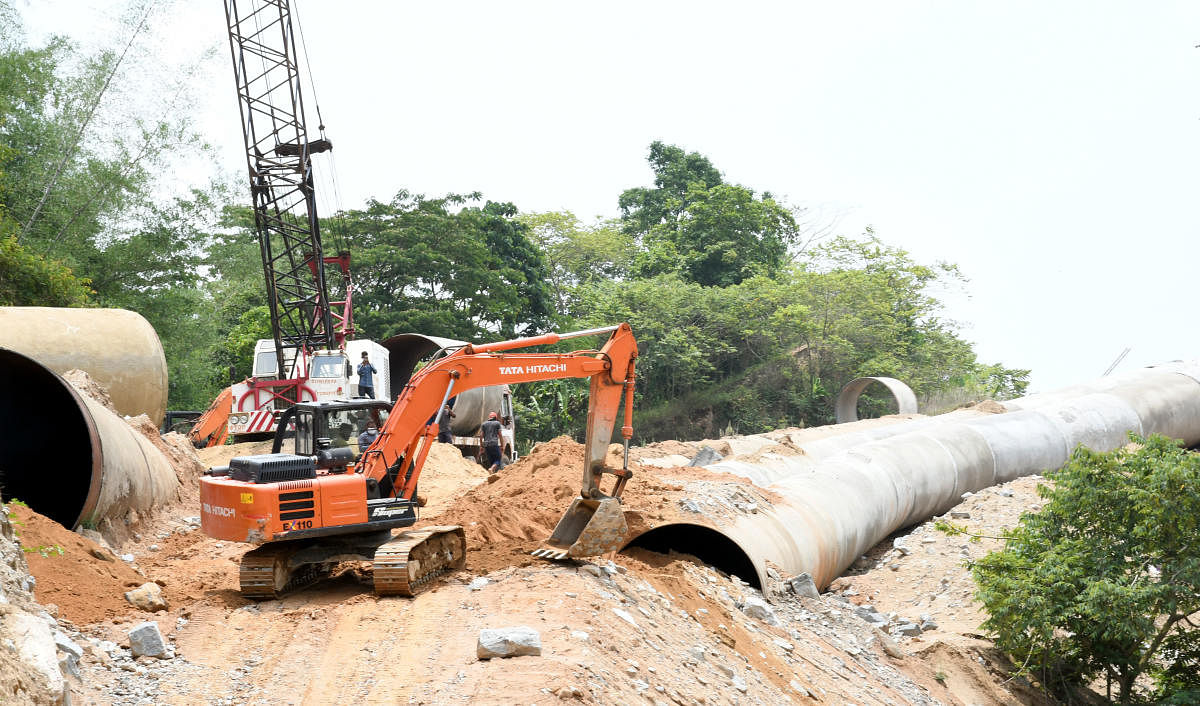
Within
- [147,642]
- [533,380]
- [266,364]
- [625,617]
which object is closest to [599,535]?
[625,617]

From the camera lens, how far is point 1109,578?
9984 mm

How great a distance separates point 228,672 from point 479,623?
69.7 inches

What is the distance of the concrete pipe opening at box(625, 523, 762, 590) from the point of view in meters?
10.0

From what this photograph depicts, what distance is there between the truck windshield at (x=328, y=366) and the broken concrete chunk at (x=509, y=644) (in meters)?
13.1

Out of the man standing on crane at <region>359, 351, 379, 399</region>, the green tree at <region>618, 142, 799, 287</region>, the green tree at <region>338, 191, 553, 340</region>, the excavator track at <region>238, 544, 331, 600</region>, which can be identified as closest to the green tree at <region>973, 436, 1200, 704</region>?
the excavator track at <region>238, 544, 331, 600</region>

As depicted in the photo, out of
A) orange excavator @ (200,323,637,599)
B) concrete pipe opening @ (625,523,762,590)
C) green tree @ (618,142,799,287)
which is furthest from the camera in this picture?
green tree @ (618,142,799,287)

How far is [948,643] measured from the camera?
412 inches

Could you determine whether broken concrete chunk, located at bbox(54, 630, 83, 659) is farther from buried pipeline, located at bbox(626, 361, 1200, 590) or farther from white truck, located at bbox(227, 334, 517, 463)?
white truck, located at bbox(227, 334, 517, 463)

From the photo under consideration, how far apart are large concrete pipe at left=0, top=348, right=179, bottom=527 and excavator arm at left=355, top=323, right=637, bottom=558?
4008 millimetres

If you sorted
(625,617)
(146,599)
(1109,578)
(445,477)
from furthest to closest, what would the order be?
(445,477)
(1109,578)
(146,599)
(625,617)

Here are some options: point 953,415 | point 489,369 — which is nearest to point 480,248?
point 953,415

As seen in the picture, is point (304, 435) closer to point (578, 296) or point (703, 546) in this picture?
point (703, 546)

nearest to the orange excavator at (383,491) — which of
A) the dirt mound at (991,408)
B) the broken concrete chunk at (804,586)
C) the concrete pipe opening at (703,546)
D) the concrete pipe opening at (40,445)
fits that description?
the concrete pipe opening at (703,546)

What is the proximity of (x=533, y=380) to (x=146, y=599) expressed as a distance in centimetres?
382
